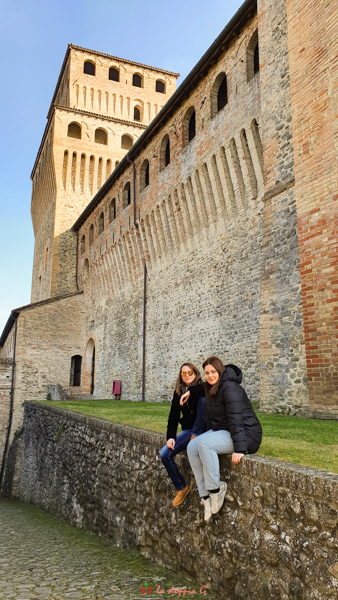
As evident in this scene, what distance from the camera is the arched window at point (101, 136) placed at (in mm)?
26756

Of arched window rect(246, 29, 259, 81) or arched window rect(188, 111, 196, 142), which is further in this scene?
arched window rect(188, 111, 196, 142)

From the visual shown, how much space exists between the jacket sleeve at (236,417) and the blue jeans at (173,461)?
2.73ft

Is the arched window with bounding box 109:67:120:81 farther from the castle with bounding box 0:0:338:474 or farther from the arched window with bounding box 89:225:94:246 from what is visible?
the arched window with bounding box 89:225:94:246

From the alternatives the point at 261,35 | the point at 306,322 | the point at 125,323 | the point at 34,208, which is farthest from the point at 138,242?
the point at 34,208

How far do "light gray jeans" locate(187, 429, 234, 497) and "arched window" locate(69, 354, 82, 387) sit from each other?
18.8 meters

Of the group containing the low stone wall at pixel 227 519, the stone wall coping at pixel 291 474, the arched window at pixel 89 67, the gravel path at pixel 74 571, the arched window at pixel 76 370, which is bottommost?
the gravel path at pixel 74 571

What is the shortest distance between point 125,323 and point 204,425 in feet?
44.7

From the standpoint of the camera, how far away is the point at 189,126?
13.6 meters

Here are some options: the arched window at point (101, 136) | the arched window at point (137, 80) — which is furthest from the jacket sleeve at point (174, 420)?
the arched window at point (137, 80)

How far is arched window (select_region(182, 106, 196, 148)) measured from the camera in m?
13.3

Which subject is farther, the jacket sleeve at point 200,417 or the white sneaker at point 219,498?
the jacket sleeve at point 200,417

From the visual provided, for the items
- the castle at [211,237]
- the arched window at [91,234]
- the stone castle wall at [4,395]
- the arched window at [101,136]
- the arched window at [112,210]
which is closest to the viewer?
the castle at [211,237]

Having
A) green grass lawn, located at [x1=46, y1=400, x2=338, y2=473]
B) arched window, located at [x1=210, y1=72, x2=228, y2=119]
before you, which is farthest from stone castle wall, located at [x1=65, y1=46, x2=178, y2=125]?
green grass lawn, located at [x1=46, y1=400, x2=338, y2=473]

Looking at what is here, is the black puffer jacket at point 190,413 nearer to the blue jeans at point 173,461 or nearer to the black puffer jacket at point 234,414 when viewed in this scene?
the blue jeans at point 173,461
